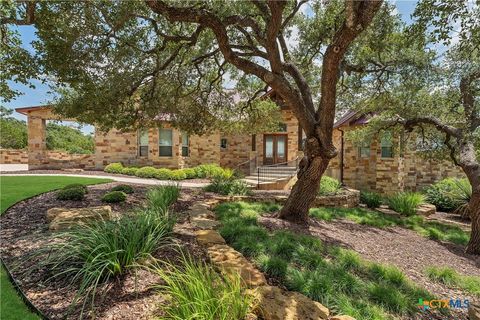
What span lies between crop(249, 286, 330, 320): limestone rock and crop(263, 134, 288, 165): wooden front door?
1561cm

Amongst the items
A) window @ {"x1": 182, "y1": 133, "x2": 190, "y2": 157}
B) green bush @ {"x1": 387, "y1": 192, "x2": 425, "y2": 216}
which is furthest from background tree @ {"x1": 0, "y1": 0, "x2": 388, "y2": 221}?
window @ {"x1": 182, "y1": 133, "x2": 190, "y2": 157}

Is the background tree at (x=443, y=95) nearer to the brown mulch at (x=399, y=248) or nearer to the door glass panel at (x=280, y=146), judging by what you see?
the brown mulch at (x=399, y=248)

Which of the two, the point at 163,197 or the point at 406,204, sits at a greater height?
the point at 163,197

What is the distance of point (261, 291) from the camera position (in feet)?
9.07

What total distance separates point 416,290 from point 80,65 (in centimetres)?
739

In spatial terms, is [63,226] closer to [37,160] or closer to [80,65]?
[80,65]

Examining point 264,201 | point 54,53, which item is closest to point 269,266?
point 264,201

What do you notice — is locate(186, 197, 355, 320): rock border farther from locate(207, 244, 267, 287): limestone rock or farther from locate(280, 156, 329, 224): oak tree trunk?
locate(280, 156, 329, 224): oak tree trunk

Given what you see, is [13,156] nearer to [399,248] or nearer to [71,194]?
[71,194]

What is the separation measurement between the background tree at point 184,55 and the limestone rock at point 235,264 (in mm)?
2762

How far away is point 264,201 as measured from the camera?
8453mm

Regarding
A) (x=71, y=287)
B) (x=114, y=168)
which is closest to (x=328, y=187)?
(x=71, y=287)

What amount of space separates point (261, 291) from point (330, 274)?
3.82 feet

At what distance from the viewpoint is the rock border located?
Answer: 97.7 inches
